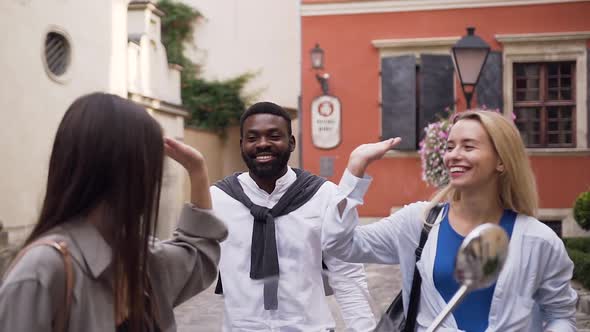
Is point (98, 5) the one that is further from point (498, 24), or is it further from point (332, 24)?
point (498, 24)

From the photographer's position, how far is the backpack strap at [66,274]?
1424 mm

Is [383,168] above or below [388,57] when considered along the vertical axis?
below

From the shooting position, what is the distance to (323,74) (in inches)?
581

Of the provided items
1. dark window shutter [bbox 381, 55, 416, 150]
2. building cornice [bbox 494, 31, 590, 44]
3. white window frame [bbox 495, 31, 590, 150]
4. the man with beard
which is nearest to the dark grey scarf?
the man with beard

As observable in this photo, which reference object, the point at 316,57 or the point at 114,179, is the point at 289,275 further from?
the point at 316,57

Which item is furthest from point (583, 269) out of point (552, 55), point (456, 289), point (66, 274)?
point (66, 274)

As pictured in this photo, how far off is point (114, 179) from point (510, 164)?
1.52m

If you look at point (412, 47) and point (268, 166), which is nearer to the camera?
point (268, 166)

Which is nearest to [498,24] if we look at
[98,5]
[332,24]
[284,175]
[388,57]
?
[388,57]

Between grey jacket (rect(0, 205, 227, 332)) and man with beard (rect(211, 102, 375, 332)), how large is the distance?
113 cm

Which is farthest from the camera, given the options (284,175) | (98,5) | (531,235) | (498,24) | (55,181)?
(498,24)

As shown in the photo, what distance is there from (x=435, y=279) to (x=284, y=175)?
3.23 feet

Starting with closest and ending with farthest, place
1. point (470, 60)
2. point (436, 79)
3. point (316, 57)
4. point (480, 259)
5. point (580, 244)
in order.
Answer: point (480, 259) < point (470, 60) < point (580, 244) < point (436, 79) < point (316, 57)

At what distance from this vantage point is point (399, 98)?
46.9 ft
